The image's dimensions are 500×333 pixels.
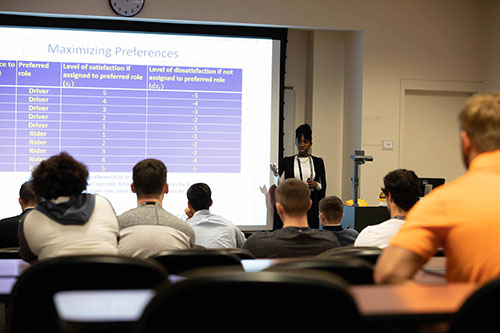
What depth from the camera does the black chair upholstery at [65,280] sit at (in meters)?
1.30

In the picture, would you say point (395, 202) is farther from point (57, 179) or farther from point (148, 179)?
point (57, 179)

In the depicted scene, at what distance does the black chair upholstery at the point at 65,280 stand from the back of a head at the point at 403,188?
172 centimetres

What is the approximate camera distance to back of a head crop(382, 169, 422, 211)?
9.03 feet

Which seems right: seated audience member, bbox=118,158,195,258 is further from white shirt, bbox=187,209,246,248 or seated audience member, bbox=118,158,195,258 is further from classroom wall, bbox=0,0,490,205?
classroom wall, bbox=0,0,490,205


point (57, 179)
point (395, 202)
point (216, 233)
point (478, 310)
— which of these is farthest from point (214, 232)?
point (478, 310)

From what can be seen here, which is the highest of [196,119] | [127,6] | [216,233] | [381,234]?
[127,6]

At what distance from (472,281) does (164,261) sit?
0.94m

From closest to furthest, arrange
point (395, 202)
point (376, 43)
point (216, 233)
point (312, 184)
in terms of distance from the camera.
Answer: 1. point (395, 202)
2. point (216, 233)
3. point (312, 184)
4. point (376, 43)

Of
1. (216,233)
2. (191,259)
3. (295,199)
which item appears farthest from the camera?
(216,233)

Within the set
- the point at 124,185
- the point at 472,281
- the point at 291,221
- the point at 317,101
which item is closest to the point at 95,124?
the point at 124,185

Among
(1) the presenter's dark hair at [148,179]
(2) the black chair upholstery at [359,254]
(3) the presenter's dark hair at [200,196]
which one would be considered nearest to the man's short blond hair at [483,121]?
(2) the black chair upholstery at [359,254]

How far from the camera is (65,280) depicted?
1352mm

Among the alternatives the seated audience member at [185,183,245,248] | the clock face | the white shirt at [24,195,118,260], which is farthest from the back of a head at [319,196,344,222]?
the clock face

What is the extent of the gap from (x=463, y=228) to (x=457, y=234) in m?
0.02
